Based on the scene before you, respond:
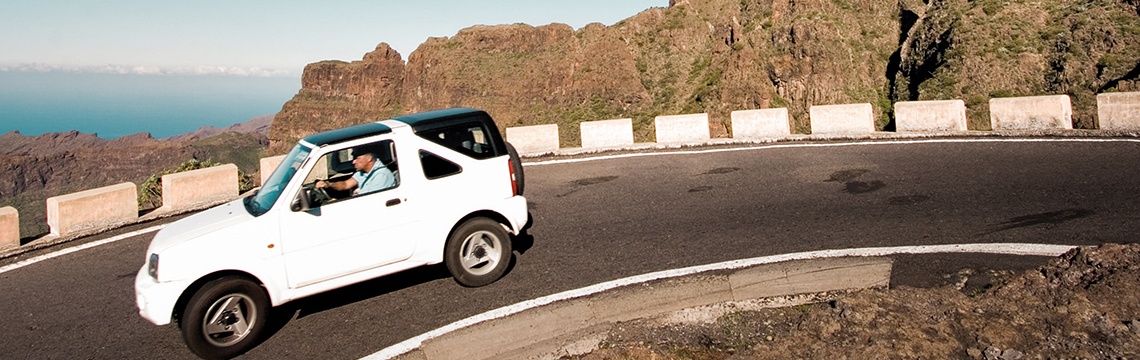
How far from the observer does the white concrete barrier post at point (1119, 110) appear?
13266 millimetres

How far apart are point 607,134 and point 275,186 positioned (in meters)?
9.81

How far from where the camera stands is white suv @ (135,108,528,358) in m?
5.89

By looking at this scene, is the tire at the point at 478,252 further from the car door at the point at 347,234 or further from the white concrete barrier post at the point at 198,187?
the white concrete barrier post at the point at 198,187

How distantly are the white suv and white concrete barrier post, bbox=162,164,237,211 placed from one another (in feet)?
18.0

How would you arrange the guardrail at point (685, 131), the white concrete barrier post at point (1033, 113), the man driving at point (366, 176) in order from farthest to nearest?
the white concrete barrier post at point (1033, 113) → the guardrail at point (685, 131) → the man driving at point (366, 176)

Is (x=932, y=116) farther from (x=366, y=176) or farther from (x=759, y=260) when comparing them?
(x=366, y=176)

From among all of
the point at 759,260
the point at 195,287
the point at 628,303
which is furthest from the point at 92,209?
the point at 759,260

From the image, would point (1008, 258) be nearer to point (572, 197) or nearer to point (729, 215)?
point (729, 215)

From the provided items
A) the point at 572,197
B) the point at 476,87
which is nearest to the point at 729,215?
the point at 572,197

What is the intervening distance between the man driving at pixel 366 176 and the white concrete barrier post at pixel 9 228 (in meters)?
6.05

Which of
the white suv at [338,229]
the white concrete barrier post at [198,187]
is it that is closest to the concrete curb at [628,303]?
the white suv at [338,229]

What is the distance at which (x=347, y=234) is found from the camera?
6.49m

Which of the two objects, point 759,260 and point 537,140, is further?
point 537,140

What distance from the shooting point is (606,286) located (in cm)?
A: 680
